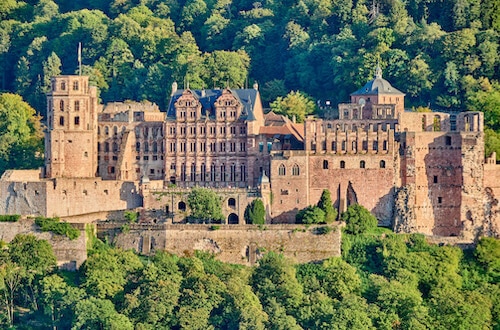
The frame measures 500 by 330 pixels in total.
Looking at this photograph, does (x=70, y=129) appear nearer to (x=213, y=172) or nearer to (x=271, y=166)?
(x=213, y=172)

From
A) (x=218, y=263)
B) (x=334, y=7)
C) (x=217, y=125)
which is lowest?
(x=218, y=263)

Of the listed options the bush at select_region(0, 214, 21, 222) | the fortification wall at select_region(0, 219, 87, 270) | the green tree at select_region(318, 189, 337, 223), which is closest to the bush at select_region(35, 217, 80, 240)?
the fortification wall at select_region(0, 219, 87, 270)

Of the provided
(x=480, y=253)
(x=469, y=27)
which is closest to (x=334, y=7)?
(x=469, y=27)

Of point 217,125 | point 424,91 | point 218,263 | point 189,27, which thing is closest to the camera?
point 218,263

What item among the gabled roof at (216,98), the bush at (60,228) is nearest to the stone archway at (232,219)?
the gabled roof at (216,98)

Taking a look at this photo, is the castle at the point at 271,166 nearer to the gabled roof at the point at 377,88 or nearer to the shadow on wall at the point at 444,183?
the shadow on wall at the point at 444,183

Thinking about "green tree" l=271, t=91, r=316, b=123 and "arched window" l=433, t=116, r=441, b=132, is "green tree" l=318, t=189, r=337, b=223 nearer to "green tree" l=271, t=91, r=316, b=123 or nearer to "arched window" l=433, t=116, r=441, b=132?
"arched window" l=433, t=116, r=441, b=132

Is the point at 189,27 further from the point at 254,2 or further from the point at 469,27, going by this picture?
the point at 469,27

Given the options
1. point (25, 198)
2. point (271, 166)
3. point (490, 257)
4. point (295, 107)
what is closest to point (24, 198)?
point (25, 198)
